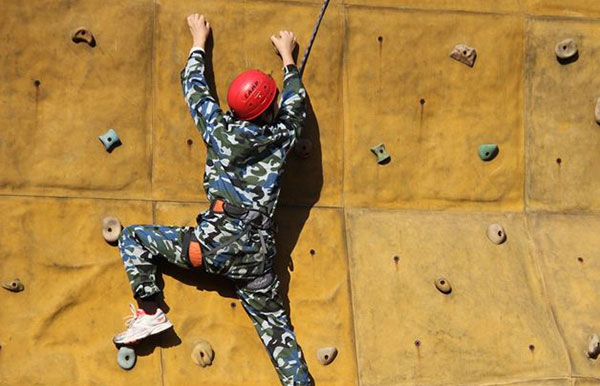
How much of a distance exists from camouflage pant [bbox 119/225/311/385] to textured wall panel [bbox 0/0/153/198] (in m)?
0.44

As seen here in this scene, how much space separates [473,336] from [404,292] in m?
0.47

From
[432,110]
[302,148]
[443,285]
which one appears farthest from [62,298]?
[432,110]

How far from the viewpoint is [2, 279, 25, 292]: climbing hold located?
545 cm

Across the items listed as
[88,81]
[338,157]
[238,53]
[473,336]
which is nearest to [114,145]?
[88,81]

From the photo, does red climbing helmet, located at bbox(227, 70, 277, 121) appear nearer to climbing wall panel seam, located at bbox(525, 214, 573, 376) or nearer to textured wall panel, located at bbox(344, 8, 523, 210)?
textured wall panel, located at bbox(344, 8, 523, 210)

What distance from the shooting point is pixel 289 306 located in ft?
19.0

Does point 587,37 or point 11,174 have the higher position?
point 587,37

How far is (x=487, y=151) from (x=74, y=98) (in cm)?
251

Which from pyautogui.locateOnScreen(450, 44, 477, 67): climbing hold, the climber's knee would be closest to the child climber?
the climber's knee

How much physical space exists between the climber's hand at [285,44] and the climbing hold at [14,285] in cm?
191

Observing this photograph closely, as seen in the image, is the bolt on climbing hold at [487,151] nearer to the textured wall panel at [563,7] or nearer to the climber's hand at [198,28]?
the textured wall panel at [563,7]

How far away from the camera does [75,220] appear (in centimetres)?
566

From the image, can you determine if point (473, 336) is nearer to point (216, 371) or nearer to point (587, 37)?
point (216, 371)

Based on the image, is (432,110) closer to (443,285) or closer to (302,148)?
(302,148)
